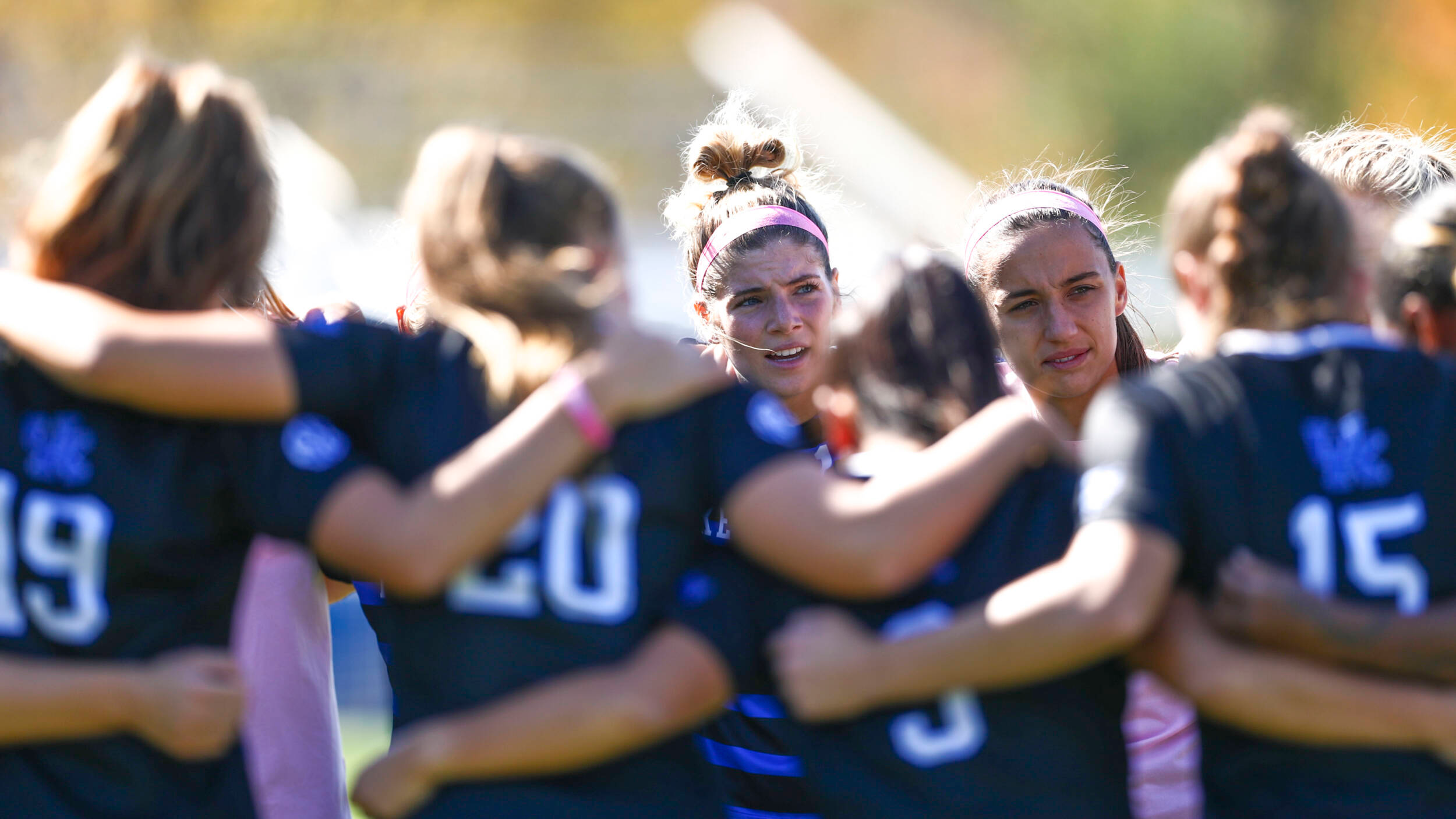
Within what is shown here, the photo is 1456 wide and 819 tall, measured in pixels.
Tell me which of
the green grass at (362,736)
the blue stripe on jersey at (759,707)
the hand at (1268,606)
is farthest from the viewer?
the green grass at (362,736)

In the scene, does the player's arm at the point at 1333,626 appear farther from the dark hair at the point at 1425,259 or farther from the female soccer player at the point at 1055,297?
the female soccer player at the point at 1055,297

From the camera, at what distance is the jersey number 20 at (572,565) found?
2.26 m

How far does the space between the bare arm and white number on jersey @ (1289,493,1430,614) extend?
1676mm

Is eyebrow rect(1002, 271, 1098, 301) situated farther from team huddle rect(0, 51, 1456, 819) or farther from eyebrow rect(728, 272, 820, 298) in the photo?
team huddle rect(0, 51, 1456, 819)

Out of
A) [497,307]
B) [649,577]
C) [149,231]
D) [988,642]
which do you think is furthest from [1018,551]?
[149,231]

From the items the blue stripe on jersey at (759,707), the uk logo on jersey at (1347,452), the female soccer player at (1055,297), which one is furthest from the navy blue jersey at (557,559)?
the female soccer player at (1055,297)

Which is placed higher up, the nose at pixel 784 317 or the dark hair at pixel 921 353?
the nose at pixel 784 317

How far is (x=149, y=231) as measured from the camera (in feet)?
7.75

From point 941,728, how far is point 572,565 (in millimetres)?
670

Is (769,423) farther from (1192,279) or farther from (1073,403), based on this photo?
(1073,403)

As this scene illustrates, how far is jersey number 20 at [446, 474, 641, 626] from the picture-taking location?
2.26m

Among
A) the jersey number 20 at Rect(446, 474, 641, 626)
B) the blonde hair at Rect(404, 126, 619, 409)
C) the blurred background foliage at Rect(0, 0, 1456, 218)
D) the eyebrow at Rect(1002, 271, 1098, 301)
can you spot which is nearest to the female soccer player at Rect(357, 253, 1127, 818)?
the jersey number 20 at Rect(446, 474, 641, 626)

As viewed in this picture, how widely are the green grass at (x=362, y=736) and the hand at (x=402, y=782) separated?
5.22 meters

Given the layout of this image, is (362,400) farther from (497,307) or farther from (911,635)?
(911,635)
